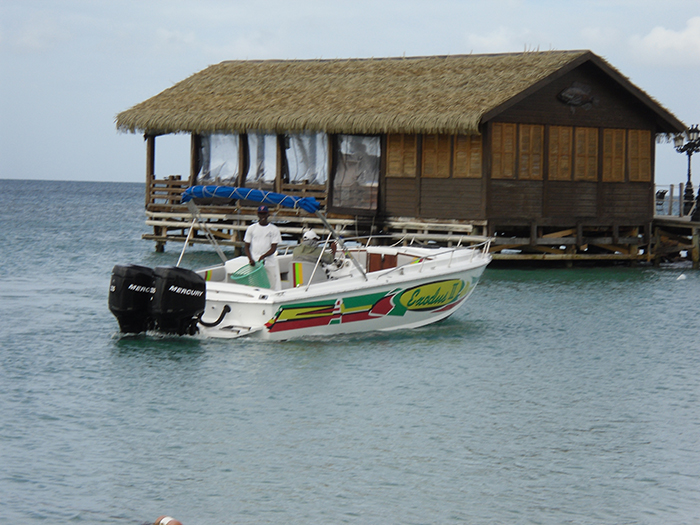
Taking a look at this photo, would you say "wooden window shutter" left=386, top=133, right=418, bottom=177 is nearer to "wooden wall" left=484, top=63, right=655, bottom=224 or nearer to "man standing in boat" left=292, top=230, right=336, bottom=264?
"wooden wall" left=484, top=63, right=655, bottom=224

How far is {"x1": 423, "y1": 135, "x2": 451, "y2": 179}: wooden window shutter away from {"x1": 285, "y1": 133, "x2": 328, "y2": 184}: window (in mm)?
3336

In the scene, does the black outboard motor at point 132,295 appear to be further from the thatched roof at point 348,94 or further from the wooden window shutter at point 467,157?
the wooden window shutter at point 467,157

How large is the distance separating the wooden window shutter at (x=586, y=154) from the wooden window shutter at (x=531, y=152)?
122cm

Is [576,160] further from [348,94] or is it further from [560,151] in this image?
[348,94]

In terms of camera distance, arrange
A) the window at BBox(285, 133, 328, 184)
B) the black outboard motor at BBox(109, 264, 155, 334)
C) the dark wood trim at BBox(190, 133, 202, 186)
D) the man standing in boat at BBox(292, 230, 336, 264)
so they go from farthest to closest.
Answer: the dark wood trim at BBox(190, 133, 202, 186)
the window at BBox(285, 133, 328, 184)
the man standing in boat at BBox(292, 230, 336, 264)
the black outboard motor at BBox(109, 264, 155, 334)

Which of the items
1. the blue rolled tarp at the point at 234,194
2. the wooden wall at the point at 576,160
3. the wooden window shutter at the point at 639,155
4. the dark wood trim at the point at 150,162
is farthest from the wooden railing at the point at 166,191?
the blue rolled tarp at the point at 234,194

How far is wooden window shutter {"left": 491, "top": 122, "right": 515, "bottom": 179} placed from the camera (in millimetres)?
24875

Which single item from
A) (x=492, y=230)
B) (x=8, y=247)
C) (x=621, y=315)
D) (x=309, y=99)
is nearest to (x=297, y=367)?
(x=621, y=315)

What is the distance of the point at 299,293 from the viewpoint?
47.7 ft

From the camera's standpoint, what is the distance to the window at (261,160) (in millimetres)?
29281

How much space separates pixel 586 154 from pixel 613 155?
1.04 meters

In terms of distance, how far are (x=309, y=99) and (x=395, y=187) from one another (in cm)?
402

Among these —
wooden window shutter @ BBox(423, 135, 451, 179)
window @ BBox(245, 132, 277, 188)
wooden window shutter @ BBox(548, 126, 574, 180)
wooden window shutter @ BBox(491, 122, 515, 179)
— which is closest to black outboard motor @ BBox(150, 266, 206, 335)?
wooden window shutter @ BBox(491, 122, 515, 179)

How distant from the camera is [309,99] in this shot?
28.5 m
